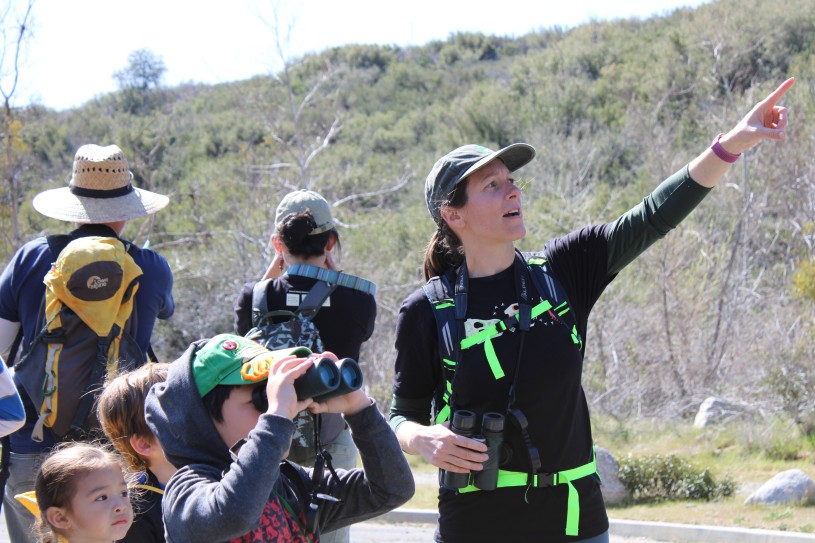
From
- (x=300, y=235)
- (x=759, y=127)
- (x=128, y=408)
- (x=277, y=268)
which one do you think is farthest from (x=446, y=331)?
(x=277, y=268)

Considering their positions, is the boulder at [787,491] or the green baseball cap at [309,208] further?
the boulder at [787,491]

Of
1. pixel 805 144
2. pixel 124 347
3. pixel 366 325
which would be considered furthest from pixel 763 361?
pixel 124 347

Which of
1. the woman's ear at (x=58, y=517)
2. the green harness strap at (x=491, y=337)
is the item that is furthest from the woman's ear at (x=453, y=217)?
the woman's ear at (x=58, y=517)

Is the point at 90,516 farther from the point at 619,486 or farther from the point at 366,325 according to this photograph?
the point at 619,486

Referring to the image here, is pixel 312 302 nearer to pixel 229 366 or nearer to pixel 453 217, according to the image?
pixel 453 217

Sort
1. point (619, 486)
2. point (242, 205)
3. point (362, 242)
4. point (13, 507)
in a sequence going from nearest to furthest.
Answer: point (13, 507)
point (619, 486)
point (242, 205)
point (362, 242)

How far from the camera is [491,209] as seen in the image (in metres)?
3.05

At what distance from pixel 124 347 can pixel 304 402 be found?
181 cm

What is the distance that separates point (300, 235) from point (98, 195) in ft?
2.93

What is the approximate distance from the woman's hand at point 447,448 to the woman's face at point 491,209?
620 mm

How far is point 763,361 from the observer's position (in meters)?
11.4

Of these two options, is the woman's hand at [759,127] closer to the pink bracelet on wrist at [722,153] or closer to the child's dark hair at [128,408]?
the pink bracelet on wrist at [722,153]

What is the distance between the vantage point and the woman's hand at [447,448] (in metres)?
2.72

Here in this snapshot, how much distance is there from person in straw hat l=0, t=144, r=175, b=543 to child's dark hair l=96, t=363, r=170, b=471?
0.98 m
